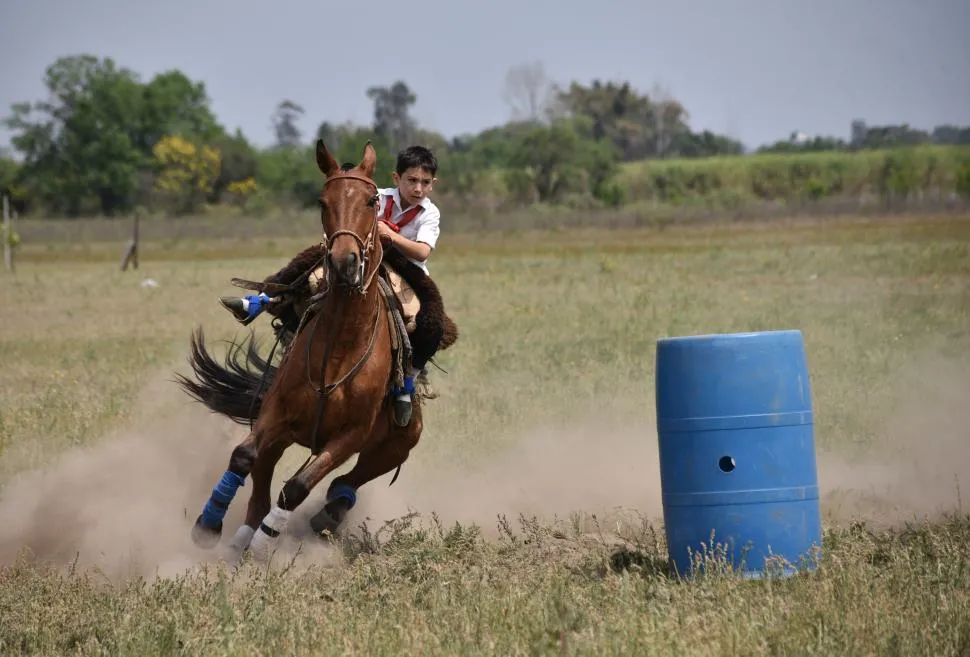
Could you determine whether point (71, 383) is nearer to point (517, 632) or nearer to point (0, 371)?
point (0, 371)

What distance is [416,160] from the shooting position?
9664 millimetres

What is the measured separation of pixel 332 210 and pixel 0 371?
12053mm

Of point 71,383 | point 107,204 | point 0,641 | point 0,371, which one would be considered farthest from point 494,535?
point 107,204

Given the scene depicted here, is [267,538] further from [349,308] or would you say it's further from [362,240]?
[362,240]

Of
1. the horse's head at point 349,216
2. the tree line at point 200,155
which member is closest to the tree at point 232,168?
the tree line at point 200,155

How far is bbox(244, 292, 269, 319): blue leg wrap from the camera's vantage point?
31.2ft

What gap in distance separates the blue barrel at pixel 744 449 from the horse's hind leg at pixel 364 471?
3062 millimetres

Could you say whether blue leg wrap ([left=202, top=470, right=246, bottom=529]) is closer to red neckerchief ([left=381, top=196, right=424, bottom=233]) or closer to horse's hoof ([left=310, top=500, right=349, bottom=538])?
horse's hoof ([left=310, top=500, right=349, bottom=538])

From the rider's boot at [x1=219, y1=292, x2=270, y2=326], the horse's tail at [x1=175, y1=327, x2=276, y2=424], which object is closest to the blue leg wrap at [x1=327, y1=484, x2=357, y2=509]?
the horse's tail at [x1=175, y1=327, x2=276, y2=424]

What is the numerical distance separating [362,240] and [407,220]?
67.6 inches

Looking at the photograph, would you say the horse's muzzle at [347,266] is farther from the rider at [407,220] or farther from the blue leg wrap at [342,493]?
the blue leg wrap at [342,493]

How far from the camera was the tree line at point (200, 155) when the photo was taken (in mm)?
98500

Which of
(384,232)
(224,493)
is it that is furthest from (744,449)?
(224,493)

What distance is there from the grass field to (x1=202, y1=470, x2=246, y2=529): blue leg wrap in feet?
0.87
